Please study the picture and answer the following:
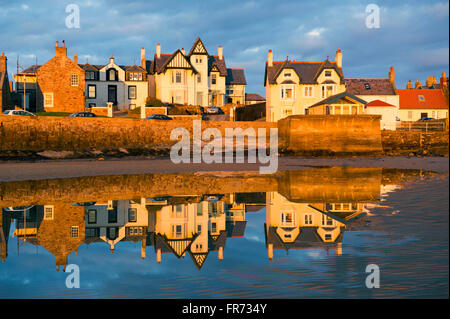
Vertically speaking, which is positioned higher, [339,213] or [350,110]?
[350,110]

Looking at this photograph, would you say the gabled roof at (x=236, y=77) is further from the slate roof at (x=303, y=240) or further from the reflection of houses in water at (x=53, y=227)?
the slate roof at (x=303, y=240)

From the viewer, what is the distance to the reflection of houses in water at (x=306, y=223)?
806 cm

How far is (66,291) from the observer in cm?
566

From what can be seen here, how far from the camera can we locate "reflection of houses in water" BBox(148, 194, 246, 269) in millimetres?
7965

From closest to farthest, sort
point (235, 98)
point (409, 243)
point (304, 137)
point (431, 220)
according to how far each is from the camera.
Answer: point (409, 243), point (431, 220), point (304, 137), point (235, 98)

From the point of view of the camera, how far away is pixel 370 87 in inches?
2288

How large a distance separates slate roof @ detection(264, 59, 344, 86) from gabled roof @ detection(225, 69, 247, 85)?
9.15 m

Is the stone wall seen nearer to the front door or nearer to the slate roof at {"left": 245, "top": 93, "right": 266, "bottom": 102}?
the front door

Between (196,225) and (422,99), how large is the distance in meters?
60.1

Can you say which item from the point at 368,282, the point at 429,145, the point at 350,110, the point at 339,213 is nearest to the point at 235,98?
the point at 350,110

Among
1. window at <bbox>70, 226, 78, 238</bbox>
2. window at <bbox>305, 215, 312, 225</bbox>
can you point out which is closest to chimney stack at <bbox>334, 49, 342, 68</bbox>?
window at <bbox>305, 215, 312, 225</bbox>

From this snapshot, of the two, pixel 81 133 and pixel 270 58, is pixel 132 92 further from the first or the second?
pixel 81 133
